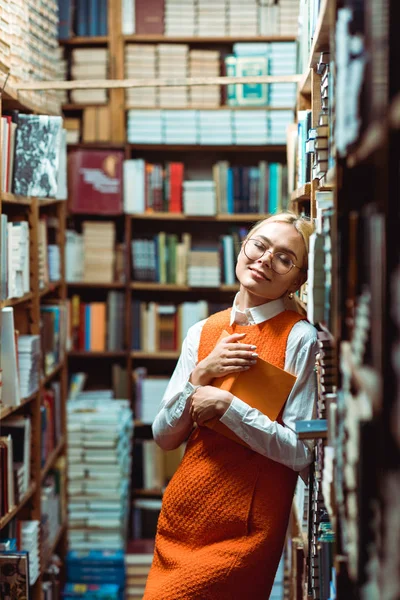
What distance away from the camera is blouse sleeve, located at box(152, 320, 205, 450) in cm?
195

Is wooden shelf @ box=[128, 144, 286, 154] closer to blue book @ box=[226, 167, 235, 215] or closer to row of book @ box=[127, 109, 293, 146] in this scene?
row of book @ box=[127, 109, 293, 146]

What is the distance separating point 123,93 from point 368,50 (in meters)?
3.53

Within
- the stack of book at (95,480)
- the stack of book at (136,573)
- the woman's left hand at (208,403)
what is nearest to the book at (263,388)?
the woman's left hand at (208,403)

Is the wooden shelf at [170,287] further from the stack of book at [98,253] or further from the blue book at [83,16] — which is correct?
the blue book at [83,16]

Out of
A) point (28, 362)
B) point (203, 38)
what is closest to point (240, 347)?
point (28, 362)

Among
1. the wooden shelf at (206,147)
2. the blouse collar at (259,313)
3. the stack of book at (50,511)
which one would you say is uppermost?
the wooden shelf at (206,147)

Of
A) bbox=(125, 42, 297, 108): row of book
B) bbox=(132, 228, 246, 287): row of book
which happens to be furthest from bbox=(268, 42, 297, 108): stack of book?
bbox=(132, 228, 246, 287): row of book

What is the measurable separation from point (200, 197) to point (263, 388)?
2.51 metres

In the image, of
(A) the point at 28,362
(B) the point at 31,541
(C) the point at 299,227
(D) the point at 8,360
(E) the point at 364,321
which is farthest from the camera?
(B) the point at 31,541

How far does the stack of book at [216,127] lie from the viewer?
4273 mm

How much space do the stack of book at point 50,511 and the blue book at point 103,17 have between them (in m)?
2.47

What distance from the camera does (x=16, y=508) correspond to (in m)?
2.73

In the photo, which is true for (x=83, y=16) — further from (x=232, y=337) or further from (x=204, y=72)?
(x=232, y=337)

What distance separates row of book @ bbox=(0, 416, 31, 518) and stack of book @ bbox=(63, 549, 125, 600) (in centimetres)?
106
